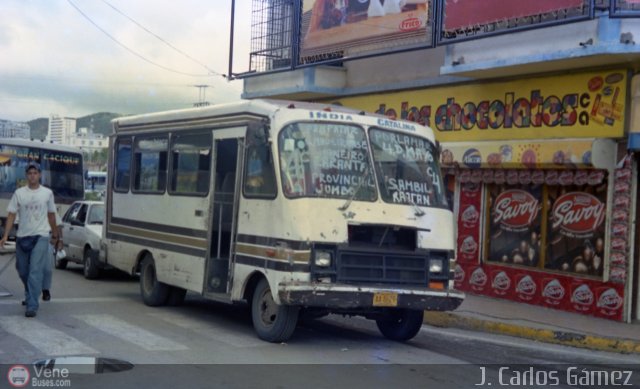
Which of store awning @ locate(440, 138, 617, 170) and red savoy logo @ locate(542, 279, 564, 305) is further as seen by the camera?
red savoy logo @ locate(542, 279, 564, 305)

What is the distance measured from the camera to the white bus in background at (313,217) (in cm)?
918

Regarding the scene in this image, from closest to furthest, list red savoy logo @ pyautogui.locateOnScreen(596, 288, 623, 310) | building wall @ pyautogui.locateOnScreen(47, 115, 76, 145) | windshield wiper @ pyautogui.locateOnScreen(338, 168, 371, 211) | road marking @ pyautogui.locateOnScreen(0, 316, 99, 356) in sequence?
1. road marking @ pyautogui.locateOnScreen(0, 316, 99, 356)
2. windshield wiper @ pyautogui.locateOnScreen(338, 168, 371, 211)
3. red savoy logo @ pyautogui.locateOnScreen(596, 288, 623, 310)
4. building wall @ pyautogui.locateOnScreen(47, 115, 76, 145)

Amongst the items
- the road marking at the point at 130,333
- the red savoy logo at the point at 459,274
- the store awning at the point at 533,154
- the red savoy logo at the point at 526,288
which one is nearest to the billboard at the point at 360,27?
the store awning at the point at 533,154

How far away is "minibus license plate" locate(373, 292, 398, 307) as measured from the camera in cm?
920

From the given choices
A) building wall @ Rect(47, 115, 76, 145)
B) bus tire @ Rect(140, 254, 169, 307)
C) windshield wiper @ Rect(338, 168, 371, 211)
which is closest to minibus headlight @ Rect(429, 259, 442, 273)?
windshield wiper @ Rect(338, 168, 371, 211)

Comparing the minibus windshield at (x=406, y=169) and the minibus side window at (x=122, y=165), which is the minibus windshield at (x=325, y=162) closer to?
the minibus windshield at (x=406, y=169)

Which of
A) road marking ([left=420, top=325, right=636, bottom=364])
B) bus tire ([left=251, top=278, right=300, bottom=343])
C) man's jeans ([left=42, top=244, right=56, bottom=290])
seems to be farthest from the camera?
man's jeans ([left=42, top=244, right=56, bottom=290])

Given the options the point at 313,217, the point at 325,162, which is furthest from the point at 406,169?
the point at 313,217

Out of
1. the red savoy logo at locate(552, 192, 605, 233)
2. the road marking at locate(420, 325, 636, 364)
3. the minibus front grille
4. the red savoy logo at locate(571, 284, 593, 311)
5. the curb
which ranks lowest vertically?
the road marking at locate(420, 325, 636, 364)

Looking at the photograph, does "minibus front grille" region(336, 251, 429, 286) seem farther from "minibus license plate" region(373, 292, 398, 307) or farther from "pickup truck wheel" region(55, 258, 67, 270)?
"pickup truck wheel" region(55, 258, 67, 270)

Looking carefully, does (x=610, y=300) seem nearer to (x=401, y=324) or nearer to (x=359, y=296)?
(x=401, y=324)

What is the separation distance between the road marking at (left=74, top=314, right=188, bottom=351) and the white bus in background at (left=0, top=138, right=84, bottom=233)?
1340 centimetres

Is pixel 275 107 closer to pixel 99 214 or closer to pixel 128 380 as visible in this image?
pixel 128 380

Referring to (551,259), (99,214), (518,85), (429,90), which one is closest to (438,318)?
(551,259)
